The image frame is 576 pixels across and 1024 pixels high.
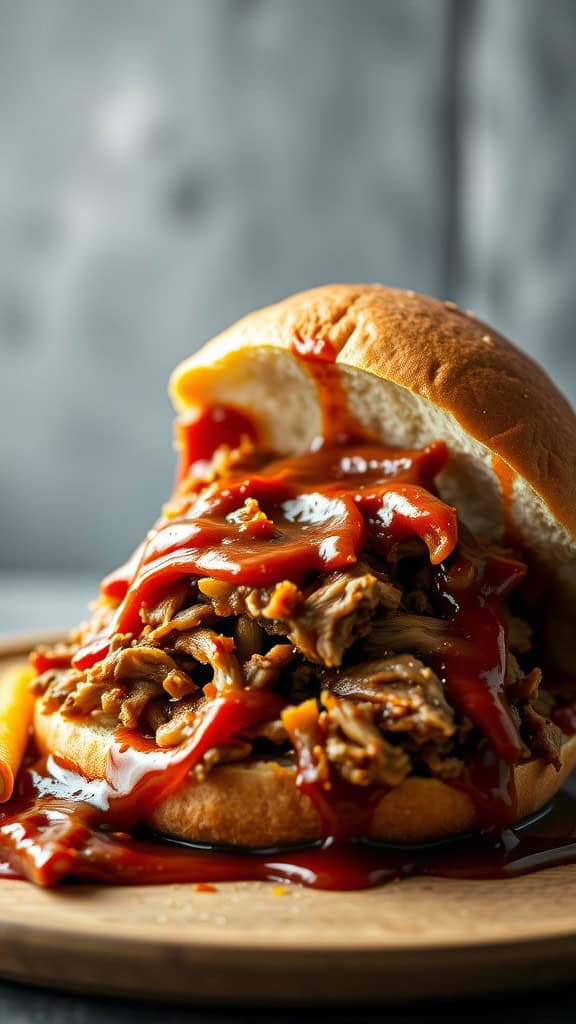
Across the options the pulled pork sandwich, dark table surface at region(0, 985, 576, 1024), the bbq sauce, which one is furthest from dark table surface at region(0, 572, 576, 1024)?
the pulled pork sandwich

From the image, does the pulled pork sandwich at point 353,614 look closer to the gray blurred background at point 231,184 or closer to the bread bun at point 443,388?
the bread bun at point 443,388

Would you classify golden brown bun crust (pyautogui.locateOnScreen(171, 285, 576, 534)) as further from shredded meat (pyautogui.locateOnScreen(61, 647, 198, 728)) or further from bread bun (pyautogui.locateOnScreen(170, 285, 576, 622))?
shredded meat (pyautogui.locateOnScreen(61, 647, 198, 728))

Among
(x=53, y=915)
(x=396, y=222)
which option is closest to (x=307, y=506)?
(x=53, y=915)

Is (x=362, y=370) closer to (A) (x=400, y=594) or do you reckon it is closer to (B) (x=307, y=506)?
(B) (x=307, y=506)

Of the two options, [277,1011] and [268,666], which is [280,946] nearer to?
[277,1011]

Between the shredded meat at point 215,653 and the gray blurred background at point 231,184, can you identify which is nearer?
the shredded meat at point 215,653

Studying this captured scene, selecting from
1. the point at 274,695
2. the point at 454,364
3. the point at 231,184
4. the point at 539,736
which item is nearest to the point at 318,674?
the point at 274,695

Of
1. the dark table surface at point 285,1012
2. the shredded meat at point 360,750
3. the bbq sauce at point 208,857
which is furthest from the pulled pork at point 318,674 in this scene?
the dark table surface at point 285,1012
